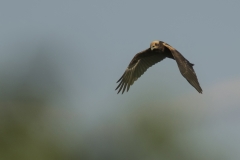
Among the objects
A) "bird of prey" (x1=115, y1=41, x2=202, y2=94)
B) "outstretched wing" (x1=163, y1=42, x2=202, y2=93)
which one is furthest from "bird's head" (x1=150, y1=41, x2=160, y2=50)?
"outstretched wing" (x1=163, y1=42, x2=202, y2=93)

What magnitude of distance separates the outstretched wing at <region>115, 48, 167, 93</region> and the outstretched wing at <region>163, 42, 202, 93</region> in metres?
2.06

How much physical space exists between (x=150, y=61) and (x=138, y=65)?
390 mm

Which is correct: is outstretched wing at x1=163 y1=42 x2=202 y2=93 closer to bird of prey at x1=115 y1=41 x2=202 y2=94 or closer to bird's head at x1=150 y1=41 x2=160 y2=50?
bird of prey at x1=115 y1=41 x2=202 y2=94

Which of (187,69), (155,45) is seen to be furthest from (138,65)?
(187,69)

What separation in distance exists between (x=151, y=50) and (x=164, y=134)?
17.4ft

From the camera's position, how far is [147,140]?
31359 millimetres

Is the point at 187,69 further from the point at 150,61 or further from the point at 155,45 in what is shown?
the point at 150,61

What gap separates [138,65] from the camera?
2733 cm

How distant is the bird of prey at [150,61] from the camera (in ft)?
79.6

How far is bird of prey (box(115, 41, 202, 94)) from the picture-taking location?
24.2m

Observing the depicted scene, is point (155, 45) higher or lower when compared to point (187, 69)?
higher

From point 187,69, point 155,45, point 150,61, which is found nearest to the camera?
point 187,69

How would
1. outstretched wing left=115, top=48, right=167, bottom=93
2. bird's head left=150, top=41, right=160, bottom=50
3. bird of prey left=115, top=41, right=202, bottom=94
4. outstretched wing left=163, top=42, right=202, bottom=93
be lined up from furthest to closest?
outstretched wing left=115, top=48, right=167, bottom=93 < bird's head left=150, top=41, right=160, bottom=50 < bird of prey left=115, top=41, right=202, bottom=94 < outstretched wing left=163, top=42, right=202, bottom=93

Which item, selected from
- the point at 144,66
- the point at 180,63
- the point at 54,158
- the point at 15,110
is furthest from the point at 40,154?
the point at 180,63
